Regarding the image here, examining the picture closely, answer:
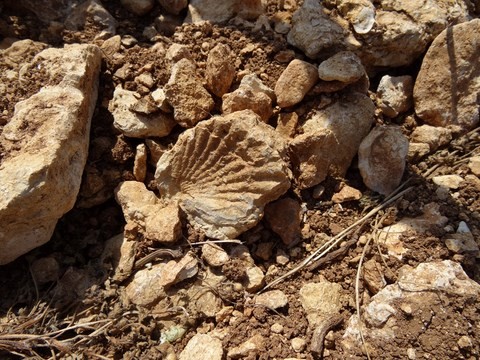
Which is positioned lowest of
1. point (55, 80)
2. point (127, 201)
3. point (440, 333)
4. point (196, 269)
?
point (440, 333)

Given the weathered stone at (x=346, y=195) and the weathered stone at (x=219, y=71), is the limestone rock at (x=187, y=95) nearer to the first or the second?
the weathered stone at (x=219, y=71)

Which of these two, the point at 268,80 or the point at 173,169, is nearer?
the point at 173,169

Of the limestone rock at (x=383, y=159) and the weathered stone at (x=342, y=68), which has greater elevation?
the weathered stone at (x=342, y=68)

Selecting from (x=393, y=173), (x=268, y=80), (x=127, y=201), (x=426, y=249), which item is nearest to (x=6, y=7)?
(x=127, y=201)

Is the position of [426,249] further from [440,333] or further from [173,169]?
[173,169]

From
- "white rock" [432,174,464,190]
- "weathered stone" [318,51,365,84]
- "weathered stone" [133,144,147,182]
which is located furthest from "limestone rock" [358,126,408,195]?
"weathered stone" [133,144,147,182]

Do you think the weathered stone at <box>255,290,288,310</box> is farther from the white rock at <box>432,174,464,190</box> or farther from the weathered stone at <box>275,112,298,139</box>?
the white rock at <box>432,174,464,190</box>

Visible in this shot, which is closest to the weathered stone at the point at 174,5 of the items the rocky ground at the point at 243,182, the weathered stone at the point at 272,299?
the rocky ground at the point at 243,182
